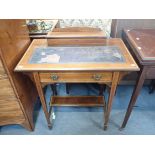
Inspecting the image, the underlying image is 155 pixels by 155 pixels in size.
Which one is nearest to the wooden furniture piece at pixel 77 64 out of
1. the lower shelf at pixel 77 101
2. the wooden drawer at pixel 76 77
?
the wooden drawer at pixel 76 77

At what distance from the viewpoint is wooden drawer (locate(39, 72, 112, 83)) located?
2.84 feet

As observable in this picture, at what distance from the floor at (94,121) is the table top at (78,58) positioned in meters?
0.71

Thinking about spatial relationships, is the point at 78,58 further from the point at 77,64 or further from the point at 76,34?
the point at 76,34

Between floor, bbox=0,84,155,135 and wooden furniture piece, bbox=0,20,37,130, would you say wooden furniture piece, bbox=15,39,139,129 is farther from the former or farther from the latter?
floor, bbox=0,84,155,135

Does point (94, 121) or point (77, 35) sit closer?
point (77, 35)

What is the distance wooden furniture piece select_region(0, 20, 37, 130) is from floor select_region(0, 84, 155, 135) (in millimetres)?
166

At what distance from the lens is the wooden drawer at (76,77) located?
2.84ft

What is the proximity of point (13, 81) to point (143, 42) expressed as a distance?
2.96 ft

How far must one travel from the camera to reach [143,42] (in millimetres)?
1016

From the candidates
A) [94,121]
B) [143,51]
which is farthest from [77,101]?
[143,51]

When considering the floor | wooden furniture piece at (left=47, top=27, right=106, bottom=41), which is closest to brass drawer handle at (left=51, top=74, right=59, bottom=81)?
wooden furniture piece at (left=47, top=27, right=106, bottom=41)

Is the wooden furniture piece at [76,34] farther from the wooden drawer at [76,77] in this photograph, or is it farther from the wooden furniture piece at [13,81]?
the wooden drawer at [76,77]

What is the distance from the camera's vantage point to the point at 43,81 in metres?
0.91
